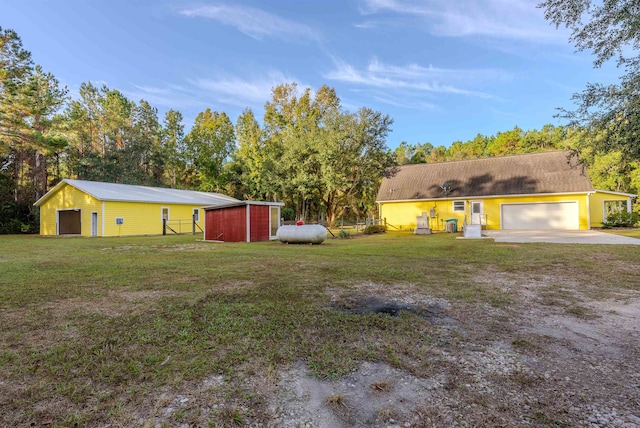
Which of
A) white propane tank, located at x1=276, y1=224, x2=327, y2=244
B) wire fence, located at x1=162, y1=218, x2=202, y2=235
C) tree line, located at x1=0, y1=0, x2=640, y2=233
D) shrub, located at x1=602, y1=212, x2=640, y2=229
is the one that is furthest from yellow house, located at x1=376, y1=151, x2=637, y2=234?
wire fence, located at x1=162, y1=218, x2=202, y2=235

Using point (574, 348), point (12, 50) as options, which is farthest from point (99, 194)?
point (574, 348)

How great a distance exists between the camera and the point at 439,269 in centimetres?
679

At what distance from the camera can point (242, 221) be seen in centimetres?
1516

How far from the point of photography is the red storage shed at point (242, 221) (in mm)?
15039

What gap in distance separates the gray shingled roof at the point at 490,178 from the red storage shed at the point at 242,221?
37.6 feet

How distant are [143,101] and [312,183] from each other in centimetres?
2647

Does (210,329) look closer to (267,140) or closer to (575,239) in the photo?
(575,239)

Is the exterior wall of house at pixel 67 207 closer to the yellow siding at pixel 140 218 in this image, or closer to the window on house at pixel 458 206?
the yellow siding at pixel 140 218

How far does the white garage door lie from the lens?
19.1 meters

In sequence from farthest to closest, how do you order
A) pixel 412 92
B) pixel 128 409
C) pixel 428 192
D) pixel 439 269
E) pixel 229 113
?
pixel 229 113 → pixel 428 192 → pixel 412 92 → pixel 439 269 → pixel 128 409

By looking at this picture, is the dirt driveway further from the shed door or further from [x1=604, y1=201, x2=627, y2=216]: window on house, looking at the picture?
the shed door

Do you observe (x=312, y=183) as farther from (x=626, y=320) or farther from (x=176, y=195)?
(x=626, y=320)

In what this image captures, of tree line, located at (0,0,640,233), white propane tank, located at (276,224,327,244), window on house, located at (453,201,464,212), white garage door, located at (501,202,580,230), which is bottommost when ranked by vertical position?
white propane tank, located at (276,224,327,244)

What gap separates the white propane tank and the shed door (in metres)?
19.4
